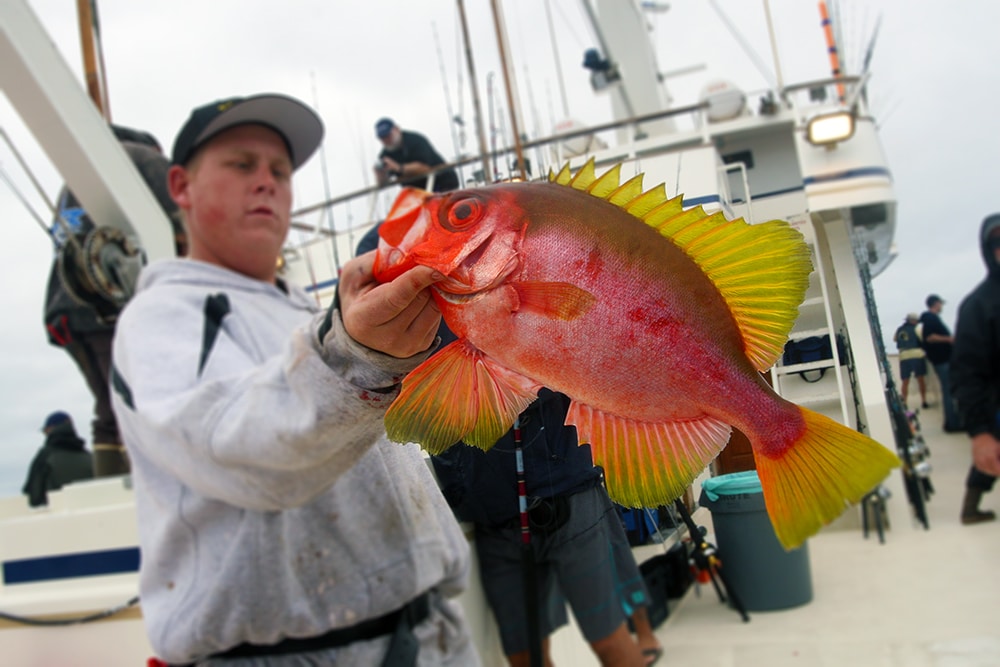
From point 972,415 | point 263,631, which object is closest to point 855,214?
point 972,415

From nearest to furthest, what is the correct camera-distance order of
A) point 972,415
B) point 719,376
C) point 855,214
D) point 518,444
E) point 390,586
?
point 719,376 → point 518,444 → point 972,415 → point 855,214 → point 390,586

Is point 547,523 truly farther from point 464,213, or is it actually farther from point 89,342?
point 89,342

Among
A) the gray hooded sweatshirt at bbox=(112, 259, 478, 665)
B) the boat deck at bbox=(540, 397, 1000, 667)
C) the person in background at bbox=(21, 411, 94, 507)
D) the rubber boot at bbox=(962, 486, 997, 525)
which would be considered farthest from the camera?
the person in background at bbox=(21, 411, 94, 507)

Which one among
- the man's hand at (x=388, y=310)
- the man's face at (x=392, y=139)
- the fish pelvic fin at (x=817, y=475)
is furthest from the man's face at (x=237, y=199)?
the fish pelvic fin at (x=817, y=475)

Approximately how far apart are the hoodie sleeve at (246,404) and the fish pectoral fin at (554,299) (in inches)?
8.2

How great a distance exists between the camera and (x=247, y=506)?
2.89 ft

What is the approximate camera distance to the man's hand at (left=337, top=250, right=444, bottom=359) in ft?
1.52

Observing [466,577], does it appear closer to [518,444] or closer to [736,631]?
[518,444]

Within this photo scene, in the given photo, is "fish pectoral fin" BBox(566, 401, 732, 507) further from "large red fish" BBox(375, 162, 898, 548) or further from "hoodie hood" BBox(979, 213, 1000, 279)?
"hoodie hood" BBox(979, 213, 1000, 279)

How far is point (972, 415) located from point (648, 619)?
1.60 metres

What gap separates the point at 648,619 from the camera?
2.09 meters

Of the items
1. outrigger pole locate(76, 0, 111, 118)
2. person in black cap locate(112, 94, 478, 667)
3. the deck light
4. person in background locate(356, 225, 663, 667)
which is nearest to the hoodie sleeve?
person in black cap locate(112, 94, 478, 667)

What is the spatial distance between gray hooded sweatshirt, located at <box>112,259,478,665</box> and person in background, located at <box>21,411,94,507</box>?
2.16 m

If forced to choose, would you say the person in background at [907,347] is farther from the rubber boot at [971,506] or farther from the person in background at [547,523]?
the rubber boot at [971,506]
